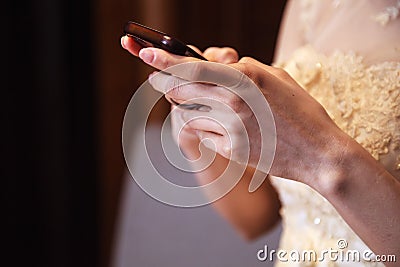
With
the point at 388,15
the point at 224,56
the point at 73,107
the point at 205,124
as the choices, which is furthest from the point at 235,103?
the point at 73,107

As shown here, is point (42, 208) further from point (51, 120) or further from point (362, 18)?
point (362, 18)

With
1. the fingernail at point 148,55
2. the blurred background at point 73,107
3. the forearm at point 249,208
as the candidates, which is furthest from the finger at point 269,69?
the blurred background at point 73,107

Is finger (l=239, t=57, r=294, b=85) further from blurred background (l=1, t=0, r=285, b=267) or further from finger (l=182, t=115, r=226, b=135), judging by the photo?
blurred background (l=1, t=0, r=285, b=267)

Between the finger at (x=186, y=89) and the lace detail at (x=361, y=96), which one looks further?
the lace detail at (x=361, y=96)

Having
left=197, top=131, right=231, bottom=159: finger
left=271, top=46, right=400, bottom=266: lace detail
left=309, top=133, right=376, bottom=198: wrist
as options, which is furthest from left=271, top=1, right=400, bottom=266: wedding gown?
left=197, top=131, right=231, bottom=159: finger

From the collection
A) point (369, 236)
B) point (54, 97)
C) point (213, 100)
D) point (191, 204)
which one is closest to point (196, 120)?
point (213, 100)

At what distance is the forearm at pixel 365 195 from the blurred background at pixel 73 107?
1071mm

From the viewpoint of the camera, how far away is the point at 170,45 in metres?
0.55

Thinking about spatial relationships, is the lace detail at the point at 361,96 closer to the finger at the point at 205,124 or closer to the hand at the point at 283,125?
the hand at the point at 283,125

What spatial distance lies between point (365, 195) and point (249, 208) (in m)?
0.39

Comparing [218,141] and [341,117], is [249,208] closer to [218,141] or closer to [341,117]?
[341,117]

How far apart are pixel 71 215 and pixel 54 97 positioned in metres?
0.34

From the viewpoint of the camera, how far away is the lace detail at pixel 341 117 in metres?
0.73

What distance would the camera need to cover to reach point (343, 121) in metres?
0.77
